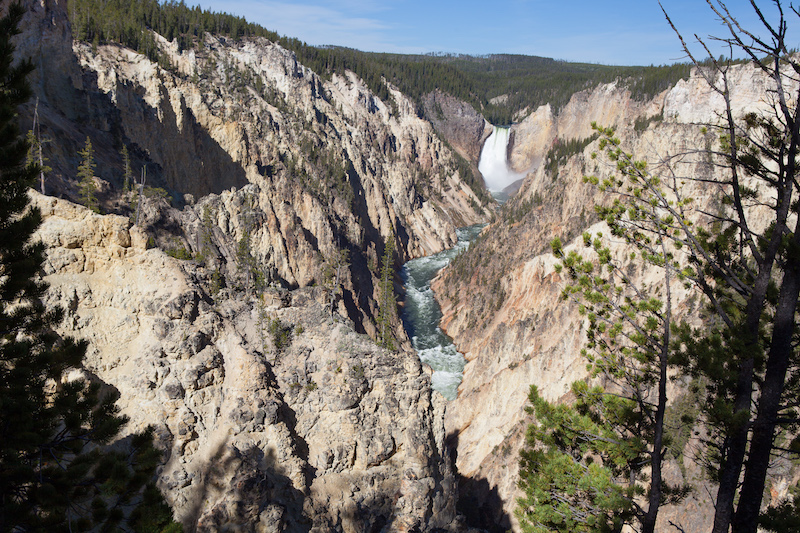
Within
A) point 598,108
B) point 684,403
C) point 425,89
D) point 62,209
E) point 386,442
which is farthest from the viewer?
point 425,89

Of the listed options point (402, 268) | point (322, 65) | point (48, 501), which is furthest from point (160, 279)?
point (322, 65)

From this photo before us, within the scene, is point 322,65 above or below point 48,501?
above

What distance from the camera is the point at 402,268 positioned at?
250 ft

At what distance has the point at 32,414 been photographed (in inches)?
291

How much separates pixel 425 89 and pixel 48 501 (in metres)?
147

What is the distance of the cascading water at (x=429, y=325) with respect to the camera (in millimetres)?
44469

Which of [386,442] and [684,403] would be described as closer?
[386,442]

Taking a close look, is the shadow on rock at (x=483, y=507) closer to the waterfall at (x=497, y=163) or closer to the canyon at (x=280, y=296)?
the canyon at (x=280, y=296)

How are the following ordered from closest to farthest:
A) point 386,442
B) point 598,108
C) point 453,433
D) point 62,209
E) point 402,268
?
point 62,209, point 386,442, point 453,433, point 402,268, point 598,108

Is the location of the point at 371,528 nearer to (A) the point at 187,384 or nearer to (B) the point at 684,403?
(A) the point at 187,384

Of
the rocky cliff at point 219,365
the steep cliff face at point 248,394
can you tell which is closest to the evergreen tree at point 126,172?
the rocky cliff at point 219,365

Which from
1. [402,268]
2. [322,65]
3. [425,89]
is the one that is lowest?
[402,268]

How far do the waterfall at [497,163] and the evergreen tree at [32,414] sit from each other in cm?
12708

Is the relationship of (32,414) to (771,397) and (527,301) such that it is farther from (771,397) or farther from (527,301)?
(527,301)
